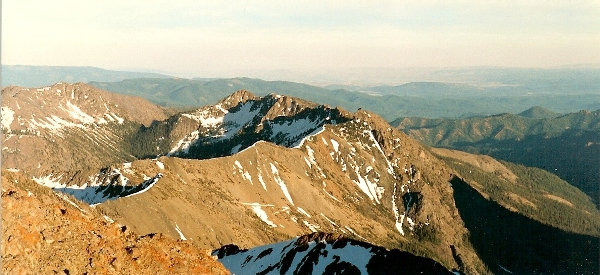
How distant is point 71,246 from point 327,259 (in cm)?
7832

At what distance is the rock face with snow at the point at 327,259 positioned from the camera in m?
112

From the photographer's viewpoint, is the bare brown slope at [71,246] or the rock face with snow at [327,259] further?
the rock face with snow at [327,259]

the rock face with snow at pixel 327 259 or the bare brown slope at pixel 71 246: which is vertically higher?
the bare brown slope at pixel 71 246

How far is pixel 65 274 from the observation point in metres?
49.4

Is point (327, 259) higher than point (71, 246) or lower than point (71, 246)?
lower

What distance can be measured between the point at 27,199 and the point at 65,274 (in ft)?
35.2

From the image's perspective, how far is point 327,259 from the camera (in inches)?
4776

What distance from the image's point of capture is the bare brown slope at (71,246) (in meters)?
48.7

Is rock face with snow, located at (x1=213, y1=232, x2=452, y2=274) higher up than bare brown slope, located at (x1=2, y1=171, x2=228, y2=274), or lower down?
lower down

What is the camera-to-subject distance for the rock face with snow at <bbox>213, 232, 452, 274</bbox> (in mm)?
112250

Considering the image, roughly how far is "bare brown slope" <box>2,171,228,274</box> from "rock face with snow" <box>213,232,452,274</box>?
190 feet

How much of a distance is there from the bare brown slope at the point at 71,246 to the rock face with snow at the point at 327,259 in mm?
57833

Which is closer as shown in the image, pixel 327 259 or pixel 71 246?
pixel 71 246

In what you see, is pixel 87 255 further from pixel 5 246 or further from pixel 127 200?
pixel 127 200
